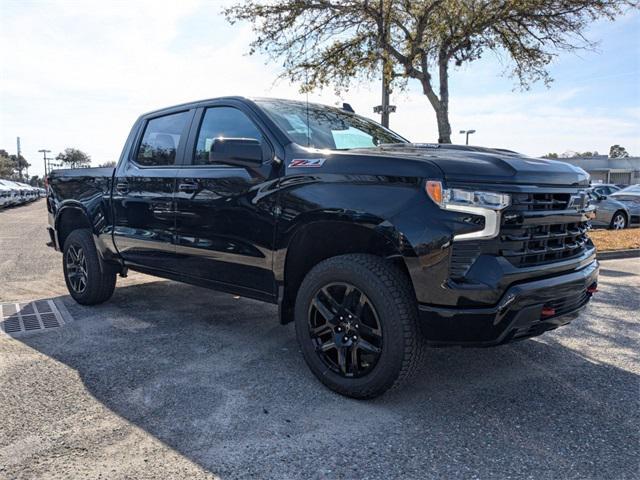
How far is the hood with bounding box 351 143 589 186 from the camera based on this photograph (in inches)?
106

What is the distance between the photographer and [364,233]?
3.07 metres

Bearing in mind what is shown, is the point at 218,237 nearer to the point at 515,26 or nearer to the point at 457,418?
the point at 457,418

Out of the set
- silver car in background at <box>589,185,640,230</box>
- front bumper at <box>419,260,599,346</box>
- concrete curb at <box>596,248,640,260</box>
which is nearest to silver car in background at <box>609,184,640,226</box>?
silver car in background at <box>589,185,640,230</box>

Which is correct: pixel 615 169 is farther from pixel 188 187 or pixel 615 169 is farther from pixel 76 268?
pixel 188 187

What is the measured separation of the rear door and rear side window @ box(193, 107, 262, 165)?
230 millimetres

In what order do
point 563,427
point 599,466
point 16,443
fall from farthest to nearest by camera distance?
point 563,427 < point 16,443 < point 599,466

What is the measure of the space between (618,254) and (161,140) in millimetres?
7731

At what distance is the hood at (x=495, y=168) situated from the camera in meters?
2.70

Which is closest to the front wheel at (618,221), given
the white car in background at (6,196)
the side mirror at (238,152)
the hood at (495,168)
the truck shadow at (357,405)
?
the truck shadow at (357,405)

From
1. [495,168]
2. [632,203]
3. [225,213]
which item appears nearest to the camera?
[495,168]

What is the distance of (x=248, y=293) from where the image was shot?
3729mm

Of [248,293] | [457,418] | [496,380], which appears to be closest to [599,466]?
[457,418]

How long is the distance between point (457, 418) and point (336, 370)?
750 millimetres

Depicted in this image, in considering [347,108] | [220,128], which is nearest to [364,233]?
[220,128]
